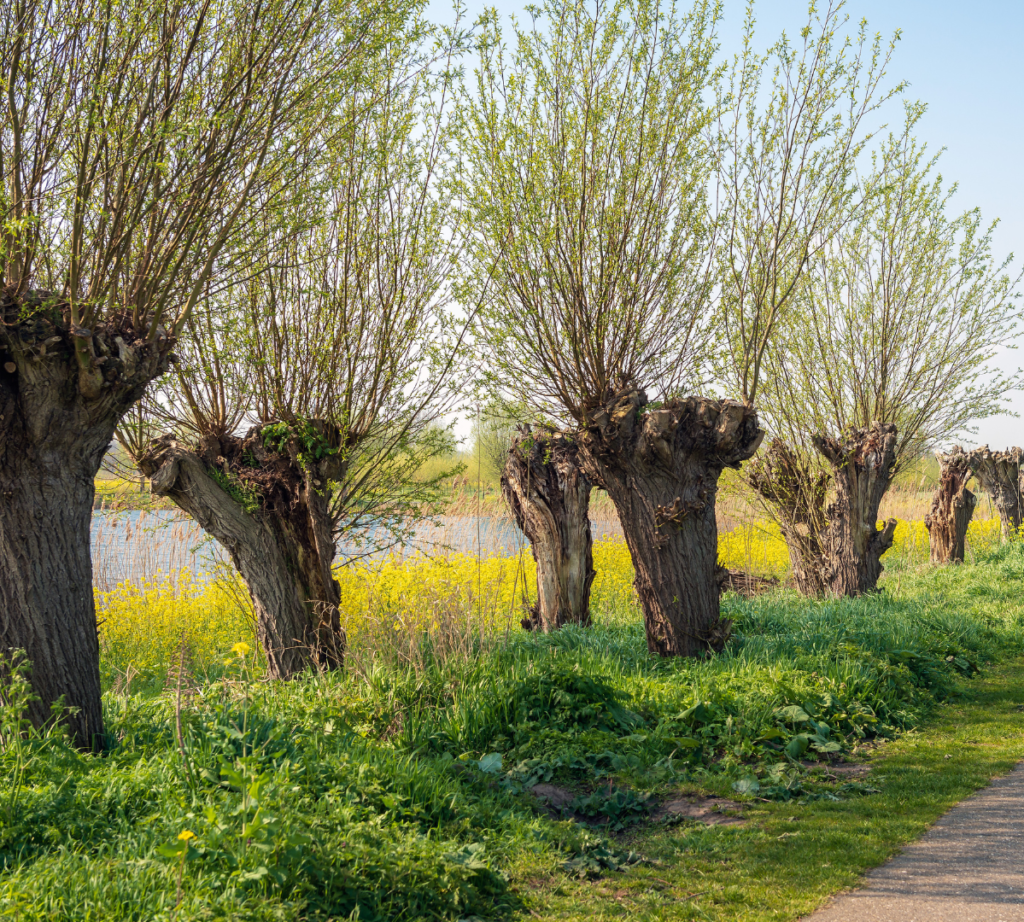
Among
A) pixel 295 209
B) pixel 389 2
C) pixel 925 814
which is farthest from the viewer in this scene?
pixel 295 209

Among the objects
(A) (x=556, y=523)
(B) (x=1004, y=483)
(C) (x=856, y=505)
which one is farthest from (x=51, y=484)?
(B) (x=1004, y=483)

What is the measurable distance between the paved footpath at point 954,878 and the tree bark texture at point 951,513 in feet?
42.2

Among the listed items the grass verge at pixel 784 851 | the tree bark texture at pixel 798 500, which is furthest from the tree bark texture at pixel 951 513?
the grass verge at pixel 784 851

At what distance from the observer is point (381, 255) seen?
6.91 metres

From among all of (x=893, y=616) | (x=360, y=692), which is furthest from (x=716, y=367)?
(x=360, y=692)

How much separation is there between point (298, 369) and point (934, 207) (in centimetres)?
943

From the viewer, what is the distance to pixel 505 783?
4.77m

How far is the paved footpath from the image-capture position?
3.45 m

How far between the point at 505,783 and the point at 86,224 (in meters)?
4.19

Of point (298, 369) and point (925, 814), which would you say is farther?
point (298, 369)

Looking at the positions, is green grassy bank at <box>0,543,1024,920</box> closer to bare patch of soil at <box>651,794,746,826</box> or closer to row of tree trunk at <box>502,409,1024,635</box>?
bare patch of soil at <box>651,794,746,826</box>

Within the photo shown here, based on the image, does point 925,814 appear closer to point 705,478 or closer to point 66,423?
point 705,478

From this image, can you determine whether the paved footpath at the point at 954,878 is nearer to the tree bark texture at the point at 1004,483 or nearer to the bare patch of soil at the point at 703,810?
the bare patch of soil at the point at 703,810

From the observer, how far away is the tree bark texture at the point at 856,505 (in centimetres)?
1126
